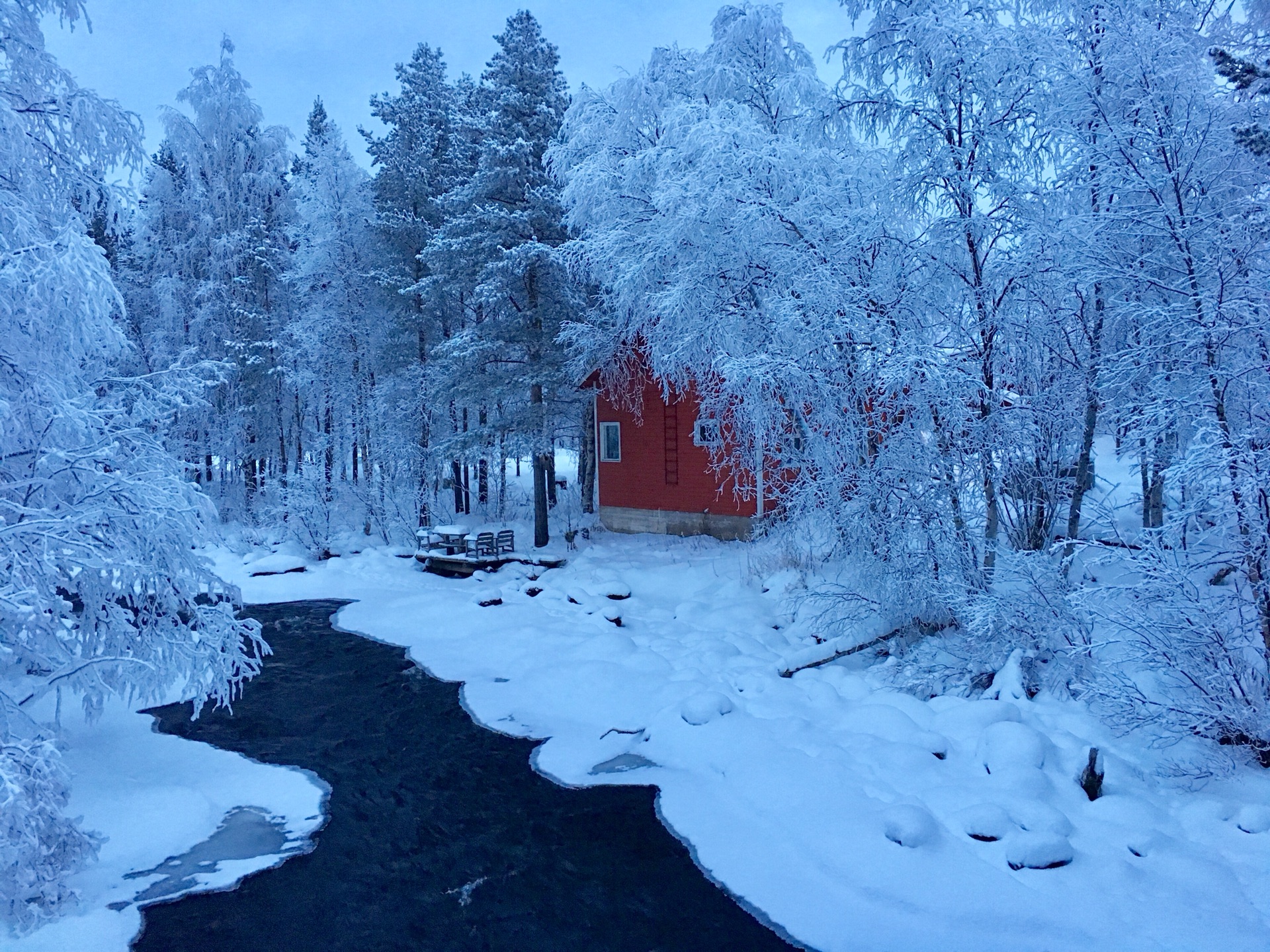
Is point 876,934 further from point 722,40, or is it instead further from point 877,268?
point 722,40

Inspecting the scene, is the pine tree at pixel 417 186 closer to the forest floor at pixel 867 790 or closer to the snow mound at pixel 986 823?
the forest floor at pixel 867 790

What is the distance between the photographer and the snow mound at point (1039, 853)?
547cm

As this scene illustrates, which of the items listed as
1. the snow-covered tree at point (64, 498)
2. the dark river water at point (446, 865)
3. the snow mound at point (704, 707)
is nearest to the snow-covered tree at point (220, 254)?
the dark river water at point (446, 865)

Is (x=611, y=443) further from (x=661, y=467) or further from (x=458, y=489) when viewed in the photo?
(x=458, y=489)

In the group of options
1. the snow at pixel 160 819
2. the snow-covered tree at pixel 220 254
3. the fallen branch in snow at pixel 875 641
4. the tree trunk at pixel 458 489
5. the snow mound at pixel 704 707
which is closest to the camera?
the snow at pixel 160 819

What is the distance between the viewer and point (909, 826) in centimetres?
591

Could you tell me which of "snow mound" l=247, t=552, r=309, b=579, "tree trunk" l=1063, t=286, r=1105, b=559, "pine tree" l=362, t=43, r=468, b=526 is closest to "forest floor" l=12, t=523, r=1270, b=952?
"tree trunk" l=1063, t=286, r=1105, b=559

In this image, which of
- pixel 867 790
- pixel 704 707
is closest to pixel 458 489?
pixel 704 707

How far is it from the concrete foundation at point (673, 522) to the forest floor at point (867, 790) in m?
4.54

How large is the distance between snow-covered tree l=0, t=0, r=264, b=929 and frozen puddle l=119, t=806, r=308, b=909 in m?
0.52

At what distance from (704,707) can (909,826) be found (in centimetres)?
292

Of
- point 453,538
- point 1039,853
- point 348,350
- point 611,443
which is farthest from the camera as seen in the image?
point 348,350

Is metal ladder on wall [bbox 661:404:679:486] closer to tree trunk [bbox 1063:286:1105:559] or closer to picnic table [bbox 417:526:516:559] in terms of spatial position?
picnic table [bbox 417:526:516:559]

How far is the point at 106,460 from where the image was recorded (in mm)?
5750
